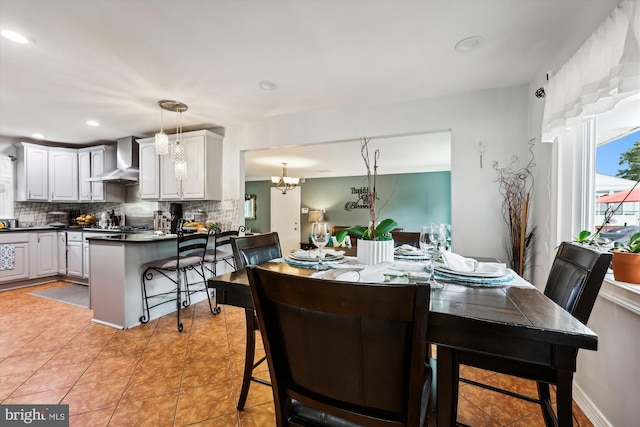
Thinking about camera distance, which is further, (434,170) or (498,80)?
(434,170)

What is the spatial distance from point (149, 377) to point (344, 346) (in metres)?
1.88

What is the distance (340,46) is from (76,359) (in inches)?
120

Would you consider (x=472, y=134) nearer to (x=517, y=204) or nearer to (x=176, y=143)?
(x=517, y=204)

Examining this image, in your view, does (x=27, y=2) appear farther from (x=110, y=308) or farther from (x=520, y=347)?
(x=520, y=347)

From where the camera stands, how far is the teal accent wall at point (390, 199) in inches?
266

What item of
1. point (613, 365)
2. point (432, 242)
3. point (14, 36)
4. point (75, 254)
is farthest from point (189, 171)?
point (613, 365)

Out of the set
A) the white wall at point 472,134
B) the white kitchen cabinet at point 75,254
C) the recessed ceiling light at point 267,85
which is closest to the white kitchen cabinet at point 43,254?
the white kitchen cabinet at point 75,254

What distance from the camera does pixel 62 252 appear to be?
444 centimetres

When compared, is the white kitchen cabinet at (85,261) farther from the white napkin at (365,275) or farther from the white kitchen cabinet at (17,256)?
the white napkin at (365,275)

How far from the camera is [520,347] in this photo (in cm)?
80

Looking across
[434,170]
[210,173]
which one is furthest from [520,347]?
[434,170]

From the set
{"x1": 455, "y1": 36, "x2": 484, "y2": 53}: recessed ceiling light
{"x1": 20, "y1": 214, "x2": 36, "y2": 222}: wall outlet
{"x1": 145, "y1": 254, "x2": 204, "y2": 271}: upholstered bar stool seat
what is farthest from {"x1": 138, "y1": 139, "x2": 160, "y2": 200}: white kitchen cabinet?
{"x1": 455, "y1": 36, "x2": 484, "y2": 53}: recessed ceiling light

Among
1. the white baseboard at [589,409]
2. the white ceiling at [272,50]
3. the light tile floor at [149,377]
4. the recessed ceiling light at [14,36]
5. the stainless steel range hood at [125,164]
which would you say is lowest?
the light tile floor at [149,377]

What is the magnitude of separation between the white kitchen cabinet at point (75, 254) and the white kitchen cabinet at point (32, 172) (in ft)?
2.84
